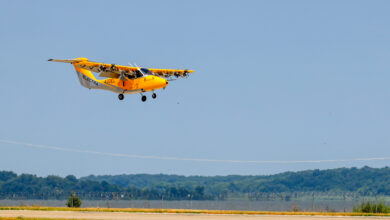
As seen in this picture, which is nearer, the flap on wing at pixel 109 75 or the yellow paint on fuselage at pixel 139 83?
the yellow paint on fuselage at pixel 139 83

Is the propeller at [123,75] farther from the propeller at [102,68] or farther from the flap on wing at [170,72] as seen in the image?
the flap on wing at [170,72]

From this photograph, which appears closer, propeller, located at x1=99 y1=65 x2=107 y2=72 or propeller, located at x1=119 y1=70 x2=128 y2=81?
propeller, located at x1=119 y1=70 x2=128 y2=81

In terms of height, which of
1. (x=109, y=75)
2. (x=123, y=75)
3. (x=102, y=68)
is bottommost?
(x=123, y=75)

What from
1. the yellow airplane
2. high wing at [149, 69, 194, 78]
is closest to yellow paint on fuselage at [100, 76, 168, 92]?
the yellow airplane

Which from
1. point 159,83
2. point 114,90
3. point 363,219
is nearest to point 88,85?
point 114,90

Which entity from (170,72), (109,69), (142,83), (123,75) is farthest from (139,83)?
(170,72)

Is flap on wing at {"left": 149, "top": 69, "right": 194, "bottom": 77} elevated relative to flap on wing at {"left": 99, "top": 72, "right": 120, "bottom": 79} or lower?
elevated

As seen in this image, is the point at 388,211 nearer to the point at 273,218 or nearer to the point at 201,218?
the point at 273,218

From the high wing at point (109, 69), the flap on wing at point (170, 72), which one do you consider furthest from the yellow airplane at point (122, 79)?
the flap on wing at point (170, 72)

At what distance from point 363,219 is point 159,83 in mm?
22778

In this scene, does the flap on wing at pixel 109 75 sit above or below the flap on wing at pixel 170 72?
below

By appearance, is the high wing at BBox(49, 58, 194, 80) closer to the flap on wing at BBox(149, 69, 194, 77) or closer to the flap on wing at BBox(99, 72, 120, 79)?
the flap on wing at BBox(99, 72, 120, 79)

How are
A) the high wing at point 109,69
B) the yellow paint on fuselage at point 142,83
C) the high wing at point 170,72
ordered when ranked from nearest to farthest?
1. the yellow paint on fuselage at point 142,83
2. the high wing at point 109,69
3. the high wing at point 170,72

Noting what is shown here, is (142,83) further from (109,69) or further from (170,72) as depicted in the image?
(170,72)
